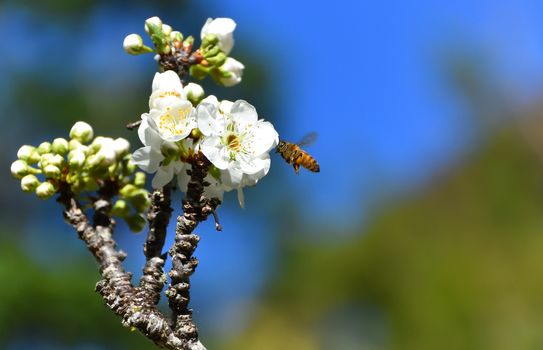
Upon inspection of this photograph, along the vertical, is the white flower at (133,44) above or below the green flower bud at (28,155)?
above

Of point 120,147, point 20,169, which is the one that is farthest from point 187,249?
point 20,169

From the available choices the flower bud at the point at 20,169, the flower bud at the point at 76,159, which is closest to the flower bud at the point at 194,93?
the flower bud at the point at 76,159

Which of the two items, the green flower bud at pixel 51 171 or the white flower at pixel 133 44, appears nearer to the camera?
the green flower bud at pixel 51 171

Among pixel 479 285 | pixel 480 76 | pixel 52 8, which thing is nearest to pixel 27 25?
pixel 52 8

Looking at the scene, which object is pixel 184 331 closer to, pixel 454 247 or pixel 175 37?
pixel 175 37

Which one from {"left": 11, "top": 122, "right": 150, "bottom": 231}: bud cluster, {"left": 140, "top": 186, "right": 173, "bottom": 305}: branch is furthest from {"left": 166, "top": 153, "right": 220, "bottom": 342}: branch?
{"left": 11, "top": 122, "right": 150, "bottom": 231}: bud cluster

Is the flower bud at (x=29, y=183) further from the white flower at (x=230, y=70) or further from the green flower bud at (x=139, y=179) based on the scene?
the white flower at (x=230, y=70)

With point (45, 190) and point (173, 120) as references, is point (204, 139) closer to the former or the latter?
point (173, 120)
